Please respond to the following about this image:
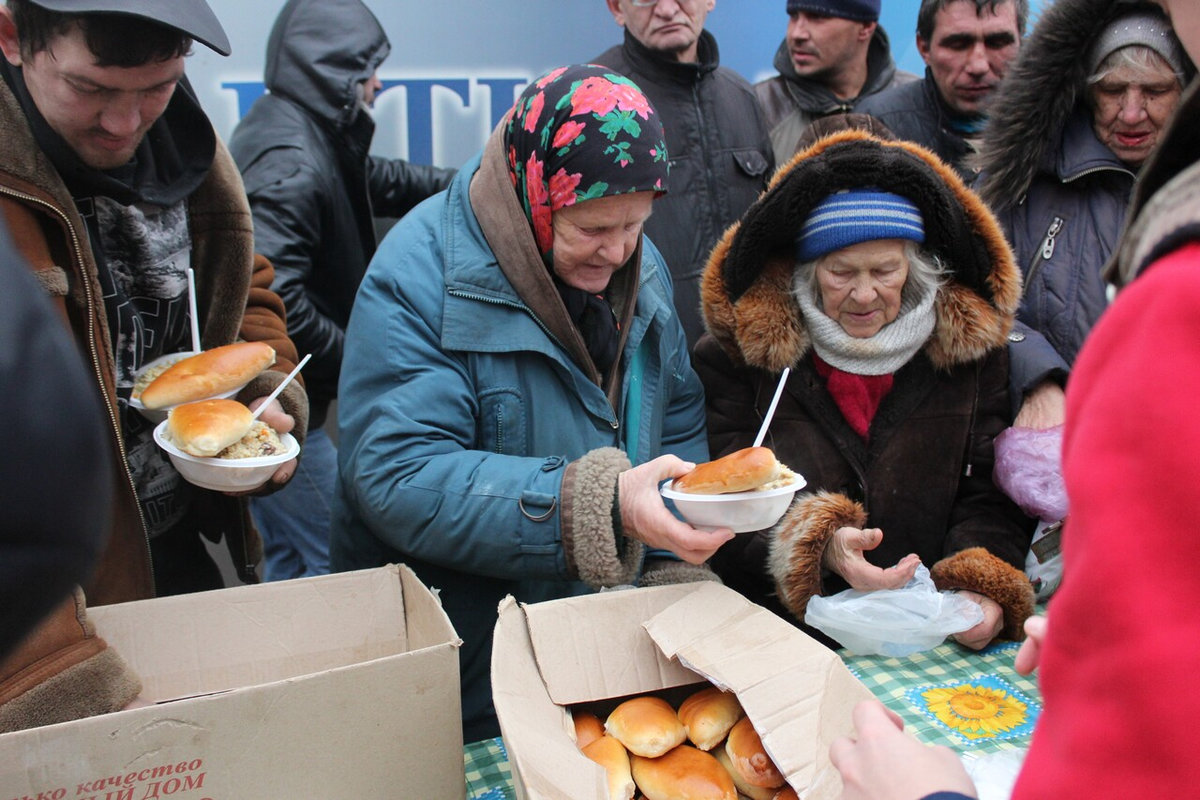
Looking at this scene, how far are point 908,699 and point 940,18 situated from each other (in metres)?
2.77

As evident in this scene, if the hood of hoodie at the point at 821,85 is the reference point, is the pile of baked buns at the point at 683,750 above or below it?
below

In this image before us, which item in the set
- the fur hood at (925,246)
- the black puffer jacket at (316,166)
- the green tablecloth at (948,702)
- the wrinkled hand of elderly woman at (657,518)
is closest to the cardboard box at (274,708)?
the green tablecloth at (948,702)

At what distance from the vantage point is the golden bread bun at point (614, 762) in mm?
1320

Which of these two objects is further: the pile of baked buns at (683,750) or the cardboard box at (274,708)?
the pile of baked buns at (683,750)

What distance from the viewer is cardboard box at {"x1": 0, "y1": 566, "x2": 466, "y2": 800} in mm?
1043

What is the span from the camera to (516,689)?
4.29ft

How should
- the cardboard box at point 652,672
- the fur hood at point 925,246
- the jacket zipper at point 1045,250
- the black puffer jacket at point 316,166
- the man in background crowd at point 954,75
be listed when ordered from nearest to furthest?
the cardboard box at point 652,672 → the fur hood at point 925,246 → the jacket zipper at point 1045,250 → the black puffer jacket at point 316,166 → the man in background crowd at point 954,75

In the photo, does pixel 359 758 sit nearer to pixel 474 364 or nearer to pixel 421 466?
pixel 421 466

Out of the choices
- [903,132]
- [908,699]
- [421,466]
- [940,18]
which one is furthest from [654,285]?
[940,18]

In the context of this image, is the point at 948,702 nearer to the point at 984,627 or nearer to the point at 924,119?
the point at 984,627

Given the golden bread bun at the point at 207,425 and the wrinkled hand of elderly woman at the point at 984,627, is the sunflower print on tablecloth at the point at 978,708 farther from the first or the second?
the golden bread bun at the point at 207,425

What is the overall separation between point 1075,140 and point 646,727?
7.00 ft

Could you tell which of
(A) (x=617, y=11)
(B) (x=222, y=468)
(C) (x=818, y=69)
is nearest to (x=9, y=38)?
(B) (x=222, y=468)

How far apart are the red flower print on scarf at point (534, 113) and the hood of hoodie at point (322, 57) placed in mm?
1752
